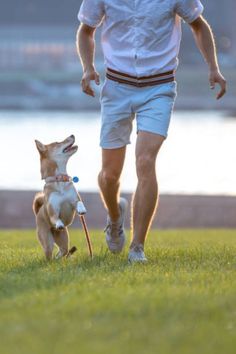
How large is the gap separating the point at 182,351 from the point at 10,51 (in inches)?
4174

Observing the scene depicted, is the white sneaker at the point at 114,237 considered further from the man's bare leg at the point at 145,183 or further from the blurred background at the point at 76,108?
the blurred background at the point at 76,108

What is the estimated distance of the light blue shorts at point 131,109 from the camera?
7.05 meters

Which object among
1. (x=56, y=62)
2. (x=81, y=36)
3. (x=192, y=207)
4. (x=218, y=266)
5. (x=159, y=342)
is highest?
(x=81, y=36)

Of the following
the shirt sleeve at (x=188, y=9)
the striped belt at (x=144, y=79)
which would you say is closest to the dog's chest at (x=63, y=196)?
the striped belt at (x=144, y=79)

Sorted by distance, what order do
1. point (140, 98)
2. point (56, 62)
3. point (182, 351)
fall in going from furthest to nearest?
point (56, 62) → point (140, 98) → point (182, 351)

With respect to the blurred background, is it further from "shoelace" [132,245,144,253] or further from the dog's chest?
"shoelace" [132,245,144,253]

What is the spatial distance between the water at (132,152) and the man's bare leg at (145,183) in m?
15.4

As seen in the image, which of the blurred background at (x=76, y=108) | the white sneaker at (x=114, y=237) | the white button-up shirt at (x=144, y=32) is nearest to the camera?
A: the white button-up shirt at (x=144, y=32)

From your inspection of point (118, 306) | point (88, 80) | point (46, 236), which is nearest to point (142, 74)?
point (88, 80)

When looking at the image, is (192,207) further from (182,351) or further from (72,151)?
(182,351)

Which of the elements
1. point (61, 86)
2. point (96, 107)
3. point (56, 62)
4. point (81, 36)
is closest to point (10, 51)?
point (56, 62)

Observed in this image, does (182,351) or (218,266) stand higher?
(182,351)

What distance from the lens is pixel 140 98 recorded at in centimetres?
715

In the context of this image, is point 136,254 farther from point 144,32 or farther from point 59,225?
point 144,32
